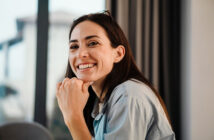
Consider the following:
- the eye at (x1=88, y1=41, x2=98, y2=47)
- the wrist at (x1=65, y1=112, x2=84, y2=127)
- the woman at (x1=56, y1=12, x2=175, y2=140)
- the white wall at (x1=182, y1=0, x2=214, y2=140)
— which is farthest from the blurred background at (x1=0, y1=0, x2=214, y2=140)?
the wrist at (x1=65, y1=112, x2=84, y2=127)

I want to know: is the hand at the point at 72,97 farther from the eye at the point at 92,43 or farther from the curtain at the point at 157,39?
the curtain at the point at 157,39

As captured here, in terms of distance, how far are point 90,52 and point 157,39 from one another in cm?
158

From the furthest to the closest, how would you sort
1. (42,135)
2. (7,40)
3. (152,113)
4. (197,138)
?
1. (7,40)
2. (197,138)
3. (42,135)
4. (152,113)

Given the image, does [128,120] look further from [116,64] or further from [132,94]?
[116,64]

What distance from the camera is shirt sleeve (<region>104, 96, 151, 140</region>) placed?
759 mm

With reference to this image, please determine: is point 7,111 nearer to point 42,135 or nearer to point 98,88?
point 42,135

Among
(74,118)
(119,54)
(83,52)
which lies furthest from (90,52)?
(74,118)

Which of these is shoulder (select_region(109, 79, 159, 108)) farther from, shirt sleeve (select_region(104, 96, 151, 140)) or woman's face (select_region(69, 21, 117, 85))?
woman's face (select_region(69, 21, 117, 85))

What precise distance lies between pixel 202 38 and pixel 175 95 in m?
0.62

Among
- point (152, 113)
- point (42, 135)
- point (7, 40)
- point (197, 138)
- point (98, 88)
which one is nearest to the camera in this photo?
point (152, 113)

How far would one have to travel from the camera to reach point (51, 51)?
2.48m

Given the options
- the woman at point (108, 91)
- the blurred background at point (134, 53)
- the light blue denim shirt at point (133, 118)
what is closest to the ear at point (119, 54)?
the woman at point (108, 91)


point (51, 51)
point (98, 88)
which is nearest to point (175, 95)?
point (51, 51)

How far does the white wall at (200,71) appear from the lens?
2.27 meters
